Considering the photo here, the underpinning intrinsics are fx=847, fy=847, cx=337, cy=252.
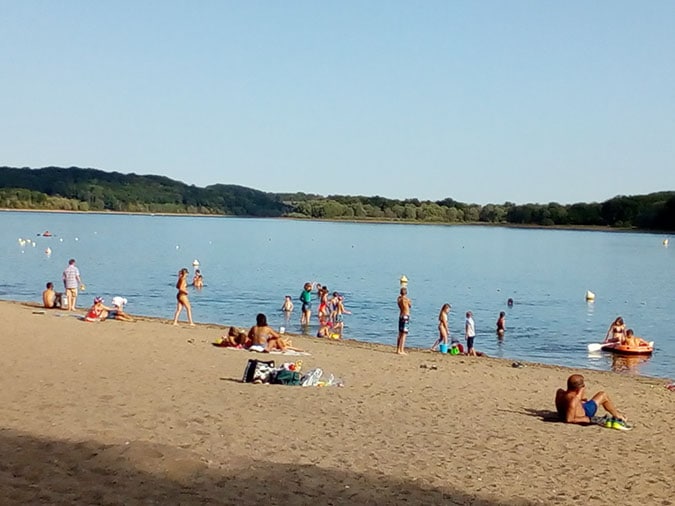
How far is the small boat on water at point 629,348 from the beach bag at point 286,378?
13671 millimetres

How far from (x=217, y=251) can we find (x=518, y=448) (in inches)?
2972

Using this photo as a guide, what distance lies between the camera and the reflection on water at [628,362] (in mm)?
21766

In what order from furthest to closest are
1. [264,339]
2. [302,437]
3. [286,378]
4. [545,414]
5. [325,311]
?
1. [325,311]
2. [264,339]
3. [286,378]
4. [545,414]
5. [302,437]

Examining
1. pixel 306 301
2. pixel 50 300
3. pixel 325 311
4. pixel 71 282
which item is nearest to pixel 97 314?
pixel 71 282

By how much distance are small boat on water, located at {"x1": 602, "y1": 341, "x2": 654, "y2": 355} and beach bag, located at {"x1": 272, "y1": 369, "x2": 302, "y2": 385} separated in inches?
538

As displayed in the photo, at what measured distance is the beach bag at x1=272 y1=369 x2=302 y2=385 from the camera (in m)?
13.7

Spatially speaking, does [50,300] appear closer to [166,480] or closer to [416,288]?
[166,480]

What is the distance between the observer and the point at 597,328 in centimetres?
3309

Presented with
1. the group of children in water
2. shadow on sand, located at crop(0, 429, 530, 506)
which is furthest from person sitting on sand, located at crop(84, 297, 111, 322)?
shadow on sand, located at crop(0, 429, 530, 506)

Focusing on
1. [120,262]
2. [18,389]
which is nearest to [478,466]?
[18,389]

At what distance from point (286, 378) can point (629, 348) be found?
14.0 m

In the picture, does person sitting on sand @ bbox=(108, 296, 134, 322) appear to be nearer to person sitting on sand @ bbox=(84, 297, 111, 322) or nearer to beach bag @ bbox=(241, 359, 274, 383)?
person sitting on sand @ bbox=(84, 297, 111, 322)

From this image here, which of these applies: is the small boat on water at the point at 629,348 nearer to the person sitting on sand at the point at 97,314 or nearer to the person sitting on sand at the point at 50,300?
the person sitting on sand at the point at 97,314

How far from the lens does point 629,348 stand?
24328 mm
